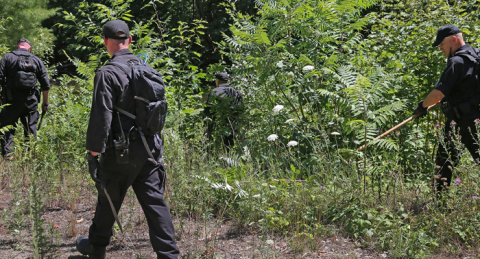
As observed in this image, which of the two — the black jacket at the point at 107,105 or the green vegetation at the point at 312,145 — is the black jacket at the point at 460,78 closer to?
the green vegetation at the point at 312,145

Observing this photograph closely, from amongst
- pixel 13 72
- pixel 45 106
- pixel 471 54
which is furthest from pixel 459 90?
pixel 13 72

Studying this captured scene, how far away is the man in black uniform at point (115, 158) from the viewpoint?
3.08 metres

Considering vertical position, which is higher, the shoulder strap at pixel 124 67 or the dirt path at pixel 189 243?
the shoulder strap at pixel 124 67

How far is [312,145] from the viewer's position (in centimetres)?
500

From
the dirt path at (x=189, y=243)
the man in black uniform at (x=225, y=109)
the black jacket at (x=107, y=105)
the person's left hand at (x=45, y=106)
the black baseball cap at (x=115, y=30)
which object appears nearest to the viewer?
the black jacket at (x=107, y=105)

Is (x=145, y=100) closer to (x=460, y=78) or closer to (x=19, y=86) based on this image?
(x=460, y=78)

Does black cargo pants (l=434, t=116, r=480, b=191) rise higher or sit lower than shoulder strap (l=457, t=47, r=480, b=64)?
lower

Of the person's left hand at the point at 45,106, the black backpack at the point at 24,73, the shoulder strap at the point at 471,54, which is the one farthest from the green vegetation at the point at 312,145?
the shoulder strap at the point at 471,54

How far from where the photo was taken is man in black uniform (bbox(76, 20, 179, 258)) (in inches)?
121

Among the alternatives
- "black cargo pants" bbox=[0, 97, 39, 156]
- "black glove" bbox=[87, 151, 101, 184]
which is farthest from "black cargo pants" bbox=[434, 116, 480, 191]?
"black cargo pants" bbox=[0, 97, 39, 156]

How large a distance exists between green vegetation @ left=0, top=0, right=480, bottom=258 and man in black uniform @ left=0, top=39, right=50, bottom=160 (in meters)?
0.64

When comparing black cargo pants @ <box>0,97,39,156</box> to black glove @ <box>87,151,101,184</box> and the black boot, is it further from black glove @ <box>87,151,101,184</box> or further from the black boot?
black glove @ <box>87,151,101,184</box>

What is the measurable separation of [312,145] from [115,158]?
2.58 metres

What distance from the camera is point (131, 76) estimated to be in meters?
3.21
